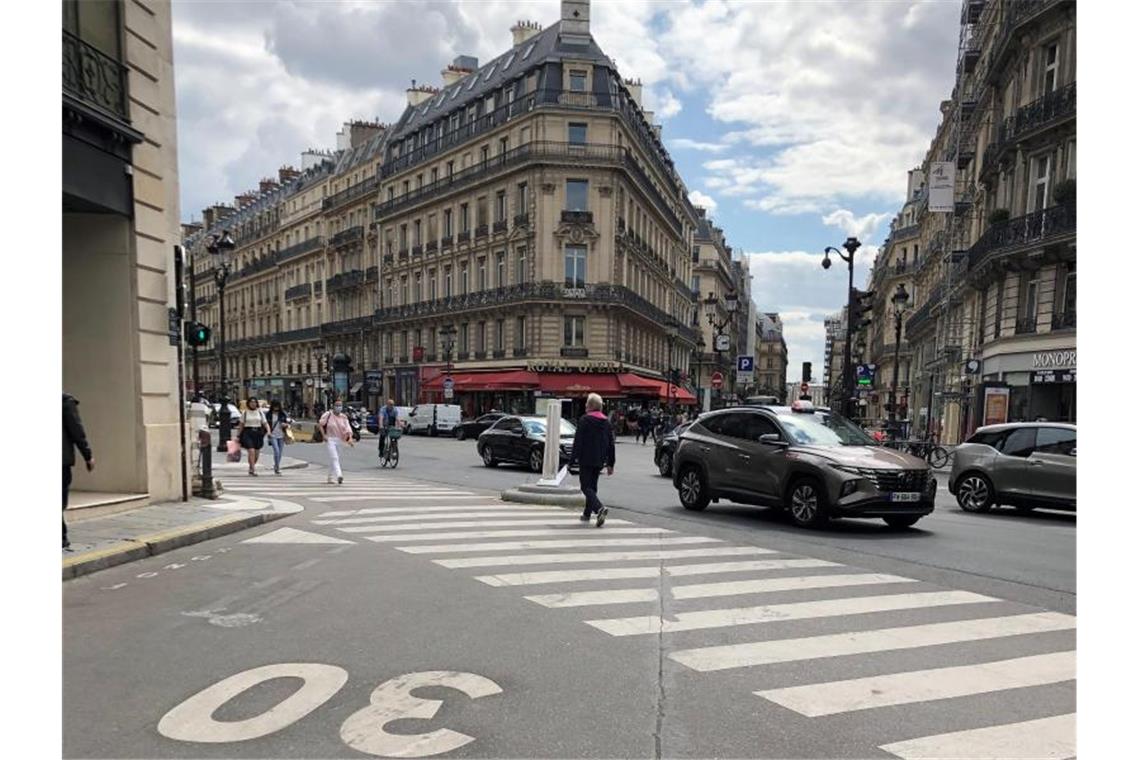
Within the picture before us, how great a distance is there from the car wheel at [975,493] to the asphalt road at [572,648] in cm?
363

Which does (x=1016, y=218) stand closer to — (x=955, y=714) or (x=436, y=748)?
(x=955, y=714)

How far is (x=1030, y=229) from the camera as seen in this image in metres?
26.4

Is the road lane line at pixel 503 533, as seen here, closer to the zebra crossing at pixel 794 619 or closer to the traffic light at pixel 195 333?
the zebra crossing at pixel 794 619

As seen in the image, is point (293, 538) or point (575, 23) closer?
point (293, 538)

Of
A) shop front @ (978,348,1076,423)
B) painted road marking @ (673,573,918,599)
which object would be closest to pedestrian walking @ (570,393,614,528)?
painted road marking @ (673,573,918,599)

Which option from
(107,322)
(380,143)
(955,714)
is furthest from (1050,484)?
(380,143)

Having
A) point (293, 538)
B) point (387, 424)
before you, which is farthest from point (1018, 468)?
point (387, 424)

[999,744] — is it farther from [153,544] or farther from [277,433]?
[277,433]

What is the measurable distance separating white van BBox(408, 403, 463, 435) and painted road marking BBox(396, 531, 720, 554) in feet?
95.1

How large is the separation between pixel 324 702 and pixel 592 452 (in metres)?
6.57

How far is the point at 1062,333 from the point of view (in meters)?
25.0

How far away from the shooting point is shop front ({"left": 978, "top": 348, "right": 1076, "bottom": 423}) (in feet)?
81.3

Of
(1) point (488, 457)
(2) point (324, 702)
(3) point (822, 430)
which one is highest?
(3) point (822, 430)
